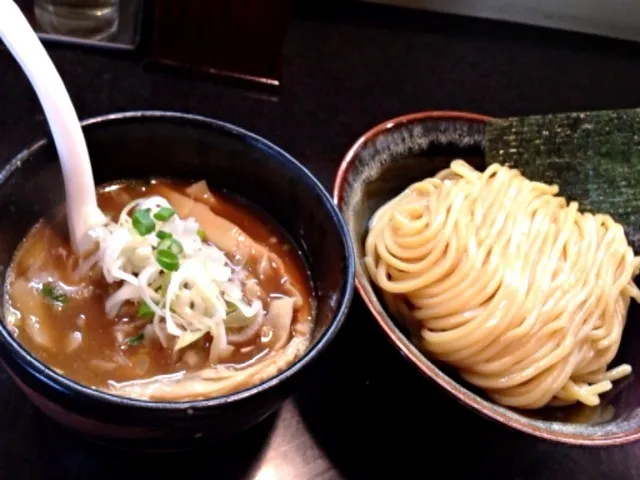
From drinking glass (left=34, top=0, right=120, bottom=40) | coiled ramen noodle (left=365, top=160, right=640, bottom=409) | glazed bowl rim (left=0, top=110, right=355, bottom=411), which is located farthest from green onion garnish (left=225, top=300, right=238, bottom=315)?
drinking glass (left=34, top=0, right=120, bottom=40)

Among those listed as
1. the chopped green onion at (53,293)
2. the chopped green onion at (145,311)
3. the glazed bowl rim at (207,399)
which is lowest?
the chopped green onion at (53,293)

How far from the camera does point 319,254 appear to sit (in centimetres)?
99

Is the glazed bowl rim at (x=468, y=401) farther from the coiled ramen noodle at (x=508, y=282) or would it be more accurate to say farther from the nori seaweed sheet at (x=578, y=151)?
the nori seaweed sheet at (x=578, y=151)

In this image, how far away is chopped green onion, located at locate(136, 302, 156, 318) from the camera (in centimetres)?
87

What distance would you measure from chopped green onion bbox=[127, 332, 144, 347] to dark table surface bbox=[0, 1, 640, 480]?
130mm

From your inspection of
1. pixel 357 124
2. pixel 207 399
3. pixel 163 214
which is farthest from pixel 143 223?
pixel 357 124

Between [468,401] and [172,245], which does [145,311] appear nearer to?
[172,245]

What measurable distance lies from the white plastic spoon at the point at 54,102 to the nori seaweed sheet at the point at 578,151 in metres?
0.63

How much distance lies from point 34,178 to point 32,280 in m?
0.11

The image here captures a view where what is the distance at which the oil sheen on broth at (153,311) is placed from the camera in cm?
85

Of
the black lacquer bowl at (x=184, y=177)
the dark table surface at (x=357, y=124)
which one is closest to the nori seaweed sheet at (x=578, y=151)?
the dark table surface at (x=357, y=124)

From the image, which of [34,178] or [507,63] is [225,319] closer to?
[34,178]

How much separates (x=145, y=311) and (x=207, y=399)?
0.16 m

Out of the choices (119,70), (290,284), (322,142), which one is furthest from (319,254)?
(119,70)
